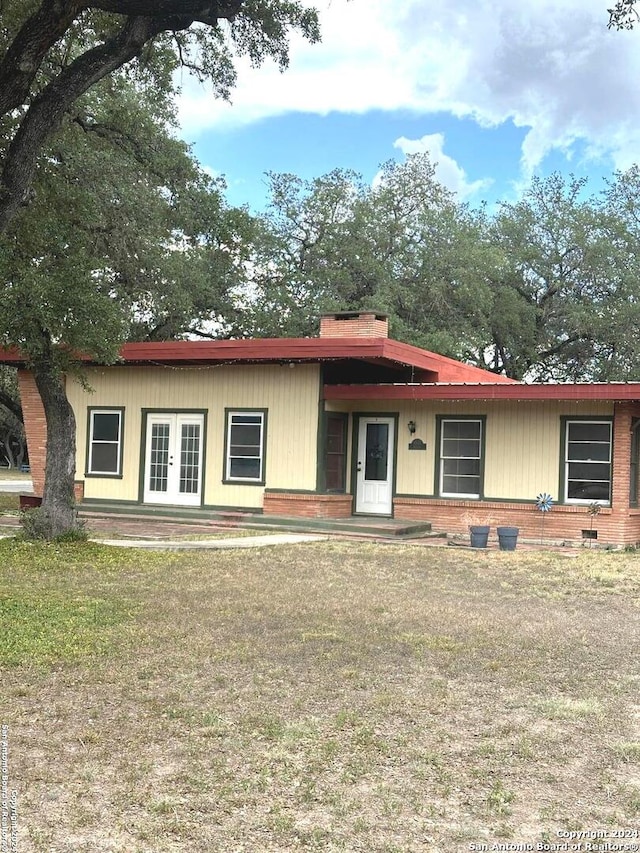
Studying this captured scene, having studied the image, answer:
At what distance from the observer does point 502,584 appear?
11.3 meters

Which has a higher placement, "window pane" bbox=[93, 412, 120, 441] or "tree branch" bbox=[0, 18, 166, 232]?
"tree branch" bbox=[0, 18, 166, 232]

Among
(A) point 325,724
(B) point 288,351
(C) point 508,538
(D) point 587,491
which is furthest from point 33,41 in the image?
(D) point 587,491

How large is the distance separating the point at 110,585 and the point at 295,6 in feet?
24.3

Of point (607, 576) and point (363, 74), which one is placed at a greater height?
point (363, 74)

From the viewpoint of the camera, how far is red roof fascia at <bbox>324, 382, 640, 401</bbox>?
16.0 meters

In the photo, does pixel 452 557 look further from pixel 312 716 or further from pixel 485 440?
pixel 312 716

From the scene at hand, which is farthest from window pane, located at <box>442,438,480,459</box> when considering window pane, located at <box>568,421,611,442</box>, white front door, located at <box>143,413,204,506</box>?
white front door, located at <box>143,413,204,506</box>

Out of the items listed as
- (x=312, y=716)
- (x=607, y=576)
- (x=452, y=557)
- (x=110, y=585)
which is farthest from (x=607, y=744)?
(x=452, y=557)

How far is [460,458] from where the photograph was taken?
59.8ft

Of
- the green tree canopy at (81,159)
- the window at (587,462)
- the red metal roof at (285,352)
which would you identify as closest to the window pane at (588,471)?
the window at (587,462)

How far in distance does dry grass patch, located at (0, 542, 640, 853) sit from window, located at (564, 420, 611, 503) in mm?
7323

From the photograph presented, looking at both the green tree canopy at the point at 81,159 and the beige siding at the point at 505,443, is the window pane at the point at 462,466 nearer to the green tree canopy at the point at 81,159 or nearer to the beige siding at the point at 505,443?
the beige siding at the point at 505,443

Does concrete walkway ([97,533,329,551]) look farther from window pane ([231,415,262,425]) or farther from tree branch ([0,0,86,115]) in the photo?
tree branch ([0,0,86,115])

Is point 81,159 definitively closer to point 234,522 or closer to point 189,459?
point 189,459
